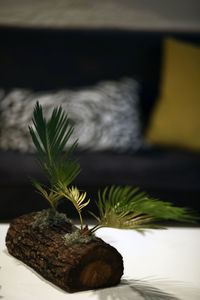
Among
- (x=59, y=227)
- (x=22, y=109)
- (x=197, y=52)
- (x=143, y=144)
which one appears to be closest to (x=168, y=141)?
(x=143, y=144)

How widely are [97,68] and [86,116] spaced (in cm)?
43

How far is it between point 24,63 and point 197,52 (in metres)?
0.93

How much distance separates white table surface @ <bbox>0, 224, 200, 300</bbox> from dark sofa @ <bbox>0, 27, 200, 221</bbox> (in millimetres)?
742

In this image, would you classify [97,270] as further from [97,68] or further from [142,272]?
[97,68]

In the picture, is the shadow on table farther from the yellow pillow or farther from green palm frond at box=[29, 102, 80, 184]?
the yellow pillow

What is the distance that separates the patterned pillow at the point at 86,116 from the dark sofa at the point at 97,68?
0.05 m

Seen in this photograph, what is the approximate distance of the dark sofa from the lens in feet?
6.47

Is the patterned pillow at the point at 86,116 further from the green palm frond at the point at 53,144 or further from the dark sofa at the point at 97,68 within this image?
the green palm frond at the point at 53,144

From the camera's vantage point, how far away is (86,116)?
7.12 ft

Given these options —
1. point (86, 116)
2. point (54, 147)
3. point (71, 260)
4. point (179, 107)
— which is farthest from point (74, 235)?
point (179, 107)

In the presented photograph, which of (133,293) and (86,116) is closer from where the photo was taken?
(133,293)

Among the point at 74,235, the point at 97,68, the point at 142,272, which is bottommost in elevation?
the point at 142,272

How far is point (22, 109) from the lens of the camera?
215cm

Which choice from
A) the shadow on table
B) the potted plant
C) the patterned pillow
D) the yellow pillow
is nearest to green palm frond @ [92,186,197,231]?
the potted plant
